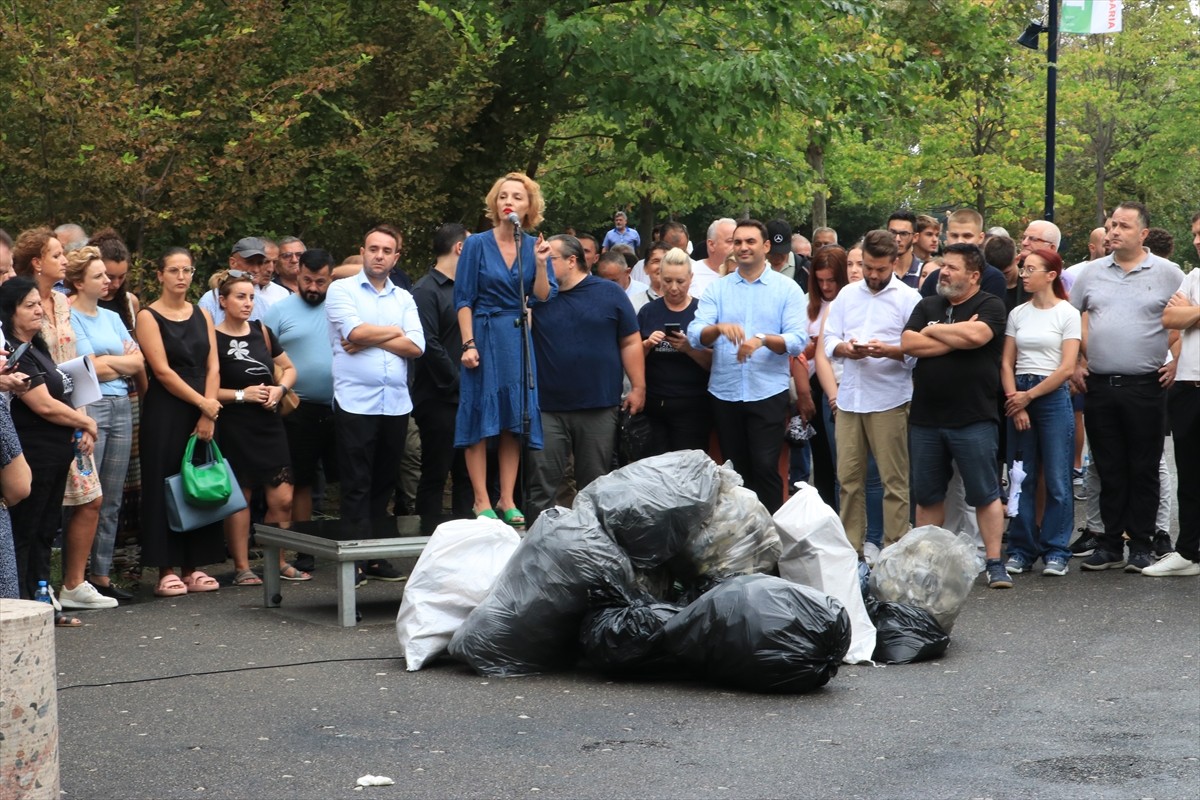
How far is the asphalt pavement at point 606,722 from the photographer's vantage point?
222 inches

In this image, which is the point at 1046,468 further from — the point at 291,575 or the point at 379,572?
the point at 291,575

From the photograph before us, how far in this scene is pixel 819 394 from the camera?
1129 centimetres

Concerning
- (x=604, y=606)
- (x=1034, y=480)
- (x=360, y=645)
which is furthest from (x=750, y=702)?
(x=1034, y=480)

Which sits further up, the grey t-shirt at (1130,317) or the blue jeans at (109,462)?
the grey t-shirt at (1130,317)

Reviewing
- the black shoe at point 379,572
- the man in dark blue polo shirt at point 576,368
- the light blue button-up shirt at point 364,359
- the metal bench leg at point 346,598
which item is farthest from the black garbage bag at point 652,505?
the black shoe at point 379,572

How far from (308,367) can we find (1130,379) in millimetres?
5231

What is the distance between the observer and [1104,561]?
10.4 metres

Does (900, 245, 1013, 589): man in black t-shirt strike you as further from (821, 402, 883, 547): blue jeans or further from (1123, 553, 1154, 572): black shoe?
(1123, 553, 1154, 572): black shoe

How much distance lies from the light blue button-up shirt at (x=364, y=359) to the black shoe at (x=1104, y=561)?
4.46 meters

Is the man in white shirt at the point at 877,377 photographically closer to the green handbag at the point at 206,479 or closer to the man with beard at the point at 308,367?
the man with beard at the point at 308,367

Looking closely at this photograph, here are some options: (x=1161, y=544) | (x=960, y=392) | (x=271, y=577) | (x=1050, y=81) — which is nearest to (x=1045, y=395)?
(x=960, y=392)

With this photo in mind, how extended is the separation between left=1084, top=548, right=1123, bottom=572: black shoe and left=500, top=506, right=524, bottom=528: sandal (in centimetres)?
369

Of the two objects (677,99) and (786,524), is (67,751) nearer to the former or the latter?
(786,524)

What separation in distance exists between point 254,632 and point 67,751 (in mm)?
2393
